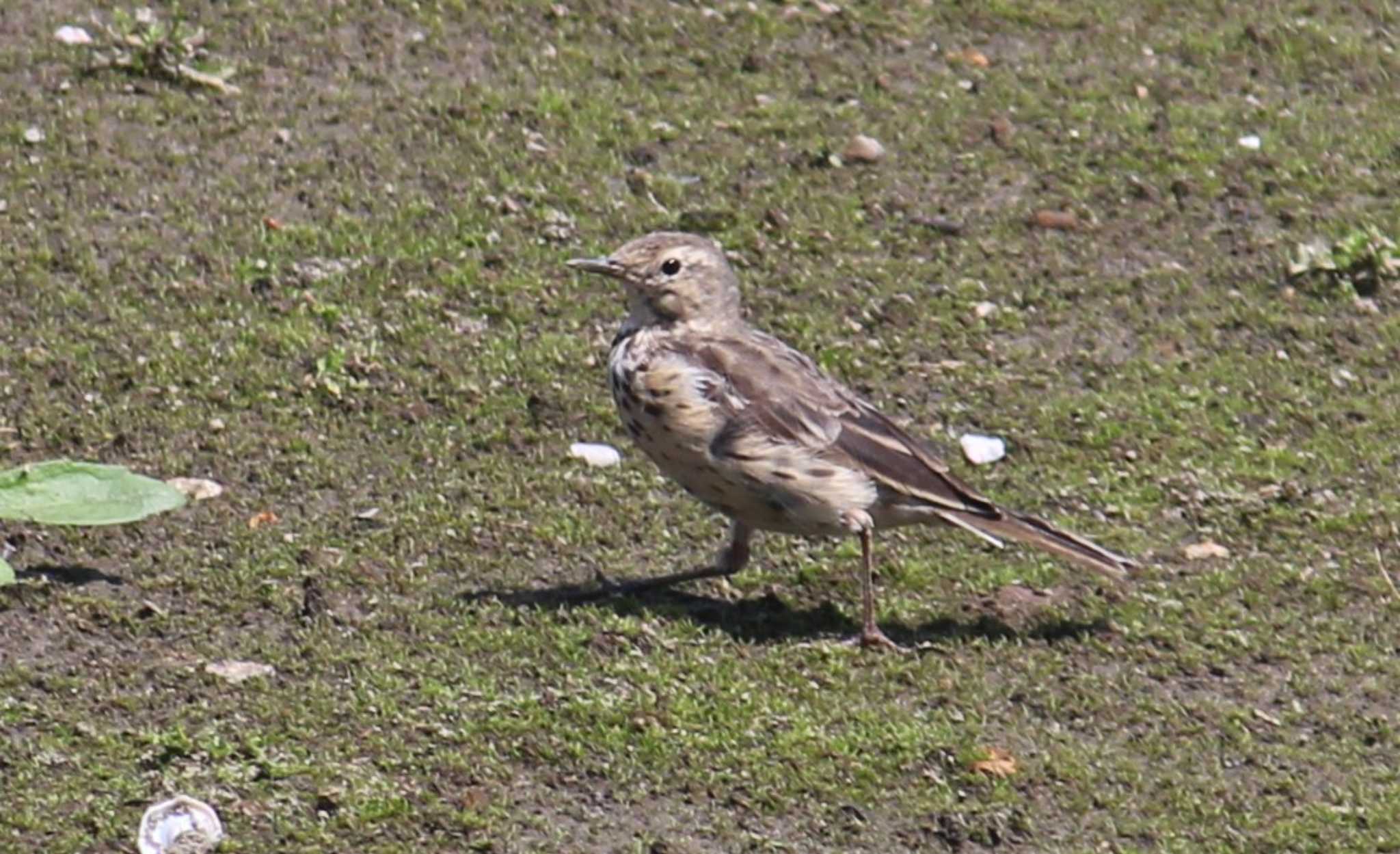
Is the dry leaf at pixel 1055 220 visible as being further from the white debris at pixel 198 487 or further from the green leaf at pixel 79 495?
the green leaf at pixel 79 495

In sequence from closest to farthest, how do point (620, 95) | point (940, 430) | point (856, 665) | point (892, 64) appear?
point (856, 665)
point (940, 430)
point (620, 95)
point (892, 64)

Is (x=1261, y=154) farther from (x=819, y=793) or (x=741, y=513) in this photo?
(x=819, y=793)

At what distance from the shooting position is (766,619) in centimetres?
796

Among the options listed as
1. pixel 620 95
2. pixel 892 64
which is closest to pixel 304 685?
pixel 620 95

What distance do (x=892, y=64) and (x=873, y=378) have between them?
3.26m

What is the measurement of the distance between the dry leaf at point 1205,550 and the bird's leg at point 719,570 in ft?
5.49

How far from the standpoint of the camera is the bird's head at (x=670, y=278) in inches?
337

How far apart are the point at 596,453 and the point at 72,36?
4.14 m

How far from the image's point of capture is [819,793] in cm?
674

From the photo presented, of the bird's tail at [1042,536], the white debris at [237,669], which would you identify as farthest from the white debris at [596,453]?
the white debris at [237,669]

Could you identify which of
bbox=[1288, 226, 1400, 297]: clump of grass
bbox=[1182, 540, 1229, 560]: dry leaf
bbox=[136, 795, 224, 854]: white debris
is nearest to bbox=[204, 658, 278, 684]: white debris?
bbox=[136, 795, 224, 854]: white debris

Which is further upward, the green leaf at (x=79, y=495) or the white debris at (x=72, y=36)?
the green leaf at (x=79, y=495)

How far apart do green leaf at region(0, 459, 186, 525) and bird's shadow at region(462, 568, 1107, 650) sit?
1070 mm

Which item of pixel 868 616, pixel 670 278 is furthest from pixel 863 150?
pixel 868 616
